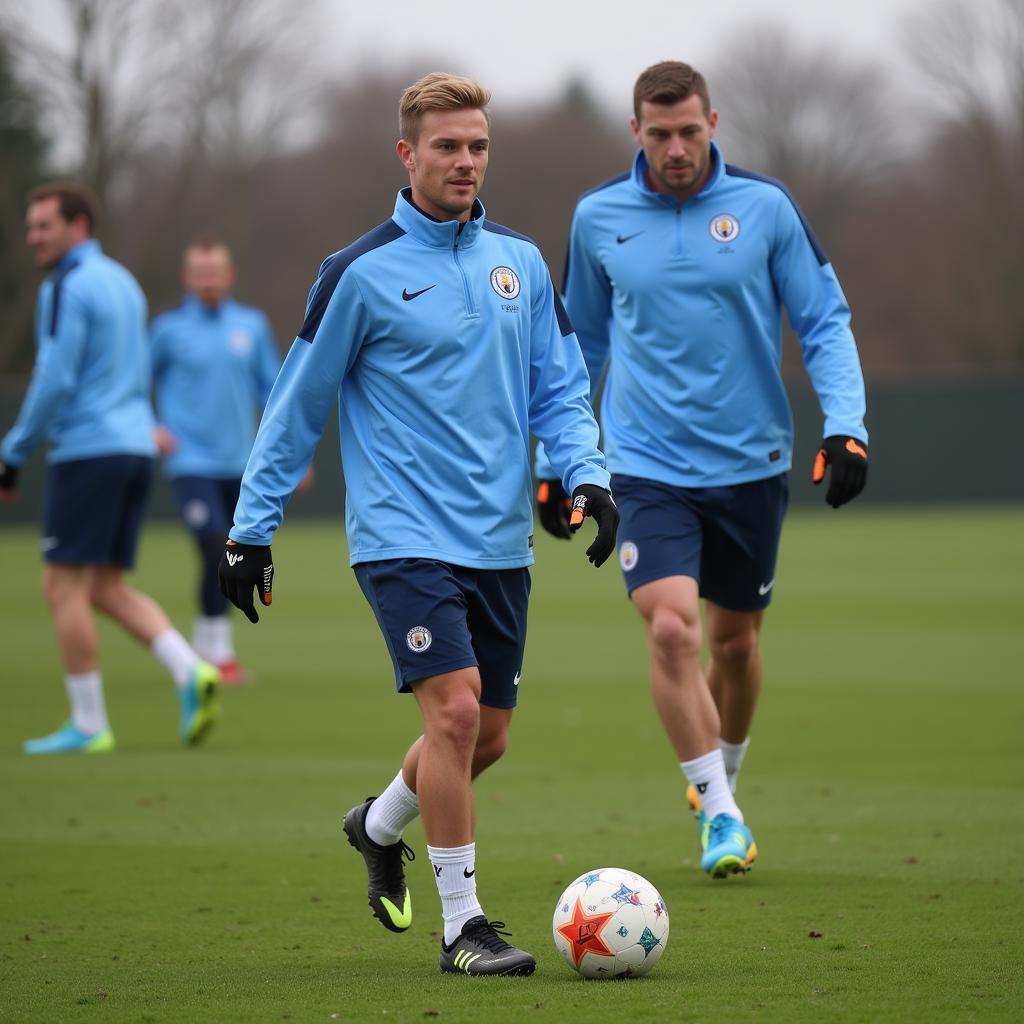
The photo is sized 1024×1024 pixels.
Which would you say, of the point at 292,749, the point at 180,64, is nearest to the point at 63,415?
the point at 292,749

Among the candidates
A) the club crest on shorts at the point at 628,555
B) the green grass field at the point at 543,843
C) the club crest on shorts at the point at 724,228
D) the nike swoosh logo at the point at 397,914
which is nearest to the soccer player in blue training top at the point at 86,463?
the green grass field at the point at 543,843

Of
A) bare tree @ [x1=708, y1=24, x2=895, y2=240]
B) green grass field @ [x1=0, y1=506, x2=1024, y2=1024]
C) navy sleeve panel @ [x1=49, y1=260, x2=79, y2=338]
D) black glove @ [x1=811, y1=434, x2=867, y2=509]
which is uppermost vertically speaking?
bare tree @ [x1=708, y1=24, x2=895, y2=240]

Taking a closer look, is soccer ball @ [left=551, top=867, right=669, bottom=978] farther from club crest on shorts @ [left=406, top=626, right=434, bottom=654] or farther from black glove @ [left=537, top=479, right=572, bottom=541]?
black glove @ [left=537, top=479, right=572, bottom=541]

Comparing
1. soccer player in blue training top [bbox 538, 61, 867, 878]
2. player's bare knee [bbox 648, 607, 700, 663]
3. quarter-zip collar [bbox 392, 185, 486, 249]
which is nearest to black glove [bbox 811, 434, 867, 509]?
soccer player in blue training top [bbox 538, 61, 867, 878]

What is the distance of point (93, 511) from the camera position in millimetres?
8906

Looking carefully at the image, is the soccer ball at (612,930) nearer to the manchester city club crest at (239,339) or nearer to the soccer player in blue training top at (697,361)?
the soccer player in blue training top at (697,361)

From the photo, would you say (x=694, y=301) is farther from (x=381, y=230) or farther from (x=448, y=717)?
(x=448, y=717)

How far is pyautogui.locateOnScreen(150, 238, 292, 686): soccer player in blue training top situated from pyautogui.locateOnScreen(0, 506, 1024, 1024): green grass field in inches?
49.6

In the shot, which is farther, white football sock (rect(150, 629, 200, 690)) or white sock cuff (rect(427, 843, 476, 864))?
white football sock (rect(150, 629, 200, 690))

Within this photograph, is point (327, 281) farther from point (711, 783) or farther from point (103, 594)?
point (103, 594)

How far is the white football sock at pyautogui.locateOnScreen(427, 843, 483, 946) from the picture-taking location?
185 inches

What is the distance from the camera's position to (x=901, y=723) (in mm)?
9328

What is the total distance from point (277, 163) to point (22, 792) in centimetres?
3723

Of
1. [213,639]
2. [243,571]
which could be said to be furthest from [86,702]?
[243,571]
